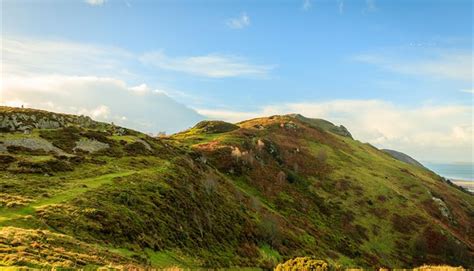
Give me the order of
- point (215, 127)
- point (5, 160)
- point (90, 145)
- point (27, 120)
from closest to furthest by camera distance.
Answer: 1. point (5, 160)
2. point (90, 145)
3. point (27, 120)
4. point (215, 127)

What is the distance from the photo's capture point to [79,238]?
1002 inches

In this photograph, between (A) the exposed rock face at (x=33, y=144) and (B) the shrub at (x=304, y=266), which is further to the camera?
(A) the exposed rock face at (x=33, y=144)

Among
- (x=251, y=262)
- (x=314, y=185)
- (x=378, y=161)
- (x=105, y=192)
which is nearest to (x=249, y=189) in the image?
(x=314, y=185)

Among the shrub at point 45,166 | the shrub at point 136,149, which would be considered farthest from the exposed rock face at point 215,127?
the shrub at point 45,166

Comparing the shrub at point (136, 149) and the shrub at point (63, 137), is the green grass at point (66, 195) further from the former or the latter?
the shrub at point (136, 149)

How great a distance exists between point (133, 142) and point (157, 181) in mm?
20039

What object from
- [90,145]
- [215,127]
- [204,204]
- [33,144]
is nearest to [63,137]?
[90,145]

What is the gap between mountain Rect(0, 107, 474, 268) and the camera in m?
27.4

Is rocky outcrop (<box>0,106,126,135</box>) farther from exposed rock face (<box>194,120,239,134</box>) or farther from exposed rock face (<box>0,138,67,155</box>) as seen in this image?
exposed rock face (<box>194,120,239,134</box>)

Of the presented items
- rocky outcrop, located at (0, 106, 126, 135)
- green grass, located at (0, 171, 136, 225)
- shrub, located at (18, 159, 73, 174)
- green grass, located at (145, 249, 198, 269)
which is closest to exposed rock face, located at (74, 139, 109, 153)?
rocky outcrop, located at (0, 106, 126, 135)

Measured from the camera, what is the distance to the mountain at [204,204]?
27422mm

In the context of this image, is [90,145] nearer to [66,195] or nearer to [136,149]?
[136,149]

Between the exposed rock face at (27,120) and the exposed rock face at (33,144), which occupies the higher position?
the exposed rock face at (27,120)

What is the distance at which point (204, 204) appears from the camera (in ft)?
168
